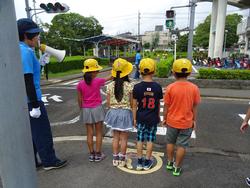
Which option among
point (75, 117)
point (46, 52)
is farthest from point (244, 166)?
point (75, 117)

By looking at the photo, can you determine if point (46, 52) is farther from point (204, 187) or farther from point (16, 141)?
point (204, 187)

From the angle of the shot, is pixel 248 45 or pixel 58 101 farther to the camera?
pixel 248 45

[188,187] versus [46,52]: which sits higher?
[46,52]

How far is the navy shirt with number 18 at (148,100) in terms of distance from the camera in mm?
3604

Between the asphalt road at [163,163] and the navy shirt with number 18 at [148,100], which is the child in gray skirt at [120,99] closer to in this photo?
the navy shirt with number 18 at [148,100]

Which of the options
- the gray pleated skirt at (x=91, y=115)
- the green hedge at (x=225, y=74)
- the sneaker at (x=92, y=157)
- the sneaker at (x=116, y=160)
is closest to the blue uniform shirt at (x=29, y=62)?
the gray pleated skirt at (x=91, y=115)

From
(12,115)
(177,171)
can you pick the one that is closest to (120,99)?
(177,171)

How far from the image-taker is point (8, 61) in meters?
1.44

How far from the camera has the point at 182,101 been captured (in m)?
3.51

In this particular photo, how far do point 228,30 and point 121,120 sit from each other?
74.0 metres

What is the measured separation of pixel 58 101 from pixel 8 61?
8113 mm

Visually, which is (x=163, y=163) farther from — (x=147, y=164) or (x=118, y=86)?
(x=118, y=86)

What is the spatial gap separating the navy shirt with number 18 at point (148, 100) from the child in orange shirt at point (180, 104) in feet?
0.47

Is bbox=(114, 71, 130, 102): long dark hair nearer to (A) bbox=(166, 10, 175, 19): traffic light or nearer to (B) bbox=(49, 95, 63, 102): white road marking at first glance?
(B) bbox=(49, 95, 63, 102): white road marking
